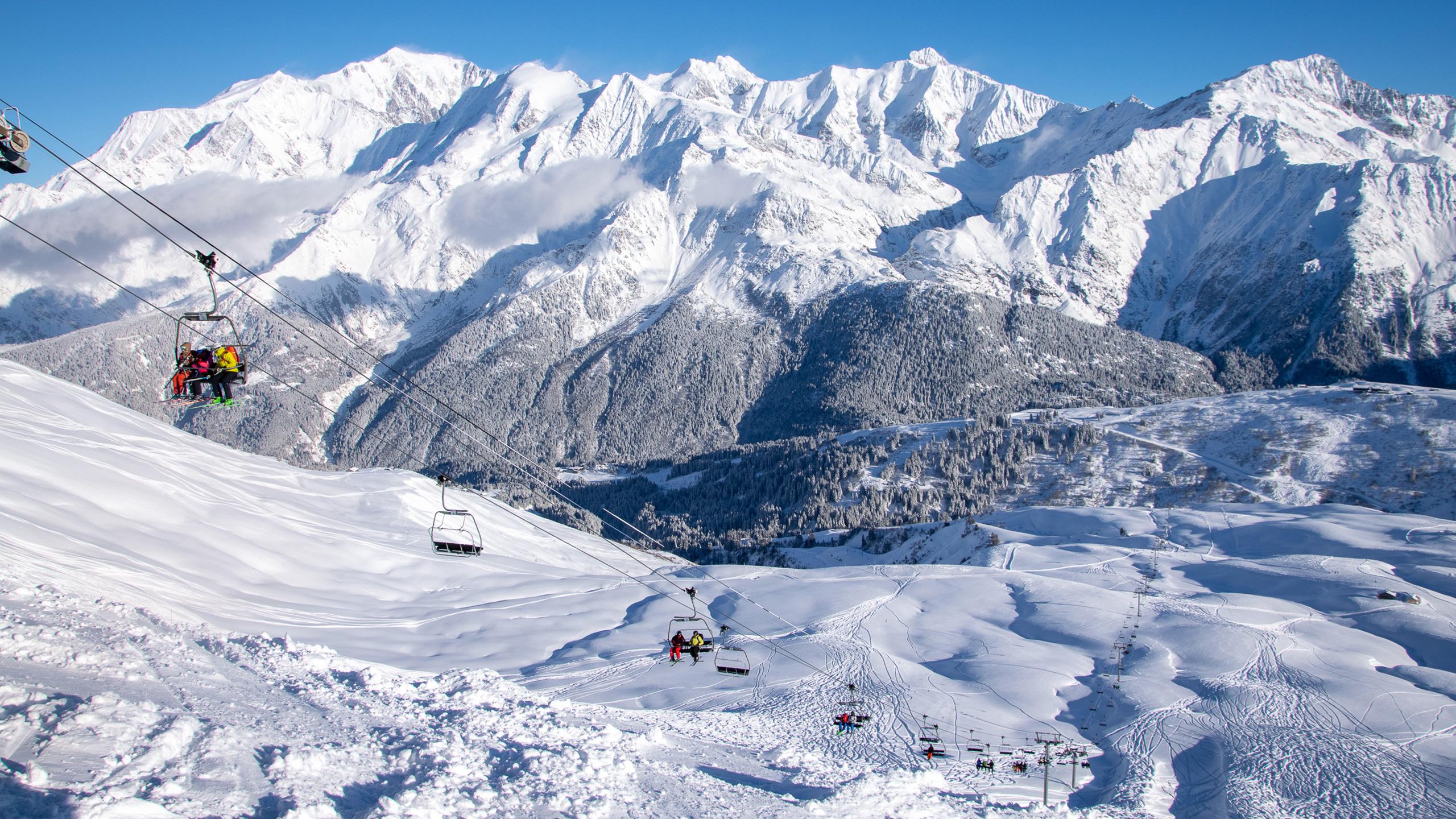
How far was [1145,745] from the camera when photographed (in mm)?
37938

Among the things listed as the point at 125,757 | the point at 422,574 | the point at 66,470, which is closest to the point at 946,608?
the point at 422,574

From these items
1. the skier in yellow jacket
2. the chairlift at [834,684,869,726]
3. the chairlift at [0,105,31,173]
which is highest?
the chairlift at [0,105,31,173]

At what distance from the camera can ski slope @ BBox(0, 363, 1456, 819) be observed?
786 inches

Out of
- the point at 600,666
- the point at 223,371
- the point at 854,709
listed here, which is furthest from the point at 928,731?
the point at 223,371

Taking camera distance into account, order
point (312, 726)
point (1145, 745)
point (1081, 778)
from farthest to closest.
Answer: point (1145, 745) → point (1081, 778) → point (312, 726)

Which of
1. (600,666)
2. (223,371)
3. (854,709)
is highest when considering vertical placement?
(223,371)

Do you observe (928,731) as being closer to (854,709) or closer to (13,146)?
(854,709)

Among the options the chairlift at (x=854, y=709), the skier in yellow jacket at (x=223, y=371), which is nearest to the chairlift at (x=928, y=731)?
the chairlift at (x=854, y=709)

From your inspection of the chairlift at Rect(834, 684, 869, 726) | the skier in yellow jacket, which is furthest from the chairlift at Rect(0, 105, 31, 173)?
the chairlift at Rect(834, 684, 869, 726)

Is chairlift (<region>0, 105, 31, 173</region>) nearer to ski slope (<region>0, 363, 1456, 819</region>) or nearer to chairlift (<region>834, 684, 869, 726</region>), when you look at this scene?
ski slope (<region>0, 363, 1456, 819</region>)

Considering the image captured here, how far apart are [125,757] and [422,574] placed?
51.1 m

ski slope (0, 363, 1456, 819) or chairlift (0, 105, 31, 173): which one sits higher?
chairlift (0, 105, 31, 173)

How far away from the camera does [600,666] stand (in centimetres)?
4544

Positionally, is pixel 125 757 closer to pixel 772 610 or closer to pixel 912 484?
pixel 772 610
